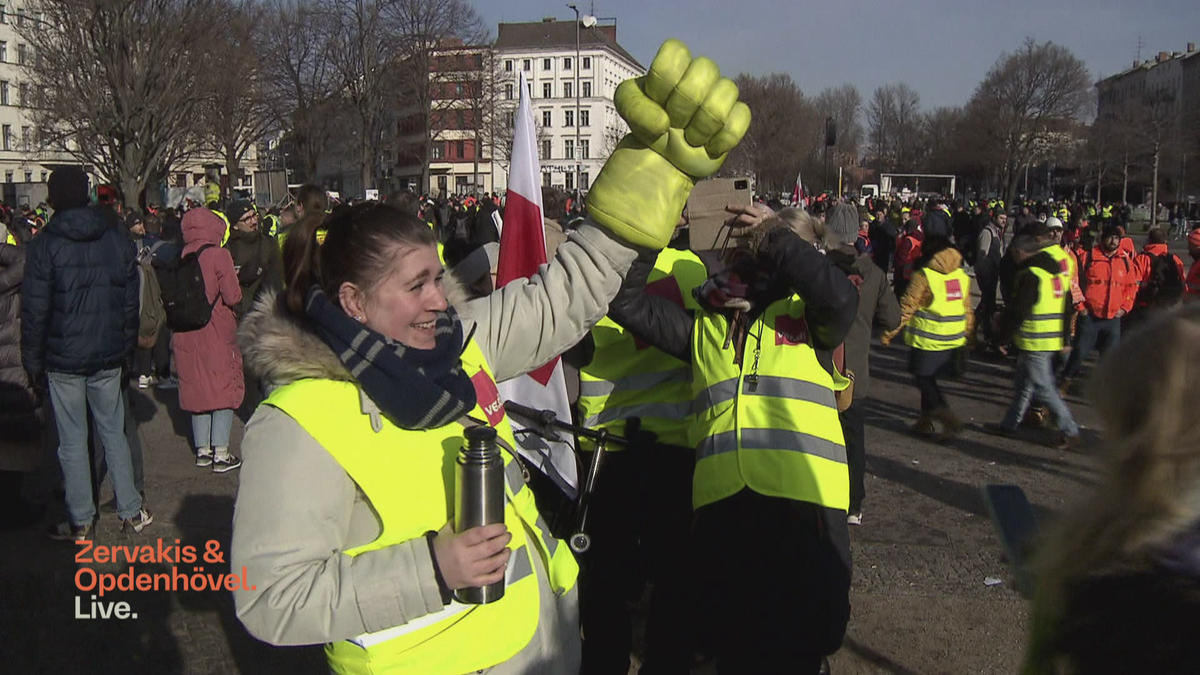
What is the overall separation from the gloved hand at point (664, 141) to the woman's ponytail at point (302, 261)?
660mm

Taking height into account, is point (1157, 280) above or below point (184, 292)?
below

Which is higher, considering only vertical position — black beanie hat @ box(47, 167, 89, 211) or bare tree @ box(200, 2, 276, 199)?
bare tree @ box(200, 2, 276, 199)

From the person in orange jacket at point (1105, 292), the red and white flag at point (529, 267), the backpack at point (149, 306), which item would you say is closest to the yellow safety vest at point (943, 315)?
the person in orange jacket at point (1105, 292)

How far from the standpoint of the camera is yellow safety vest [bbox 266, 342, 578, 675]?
1903 millimetres

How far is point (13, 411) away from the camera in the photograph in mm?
5703

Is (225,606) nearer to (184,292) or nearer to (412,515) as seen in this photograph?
(184,292)

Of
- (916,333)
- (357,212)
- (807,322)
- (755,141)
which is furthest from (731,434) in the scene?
(755,141)

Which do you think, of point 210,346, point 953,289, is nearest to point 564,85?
point 953,289

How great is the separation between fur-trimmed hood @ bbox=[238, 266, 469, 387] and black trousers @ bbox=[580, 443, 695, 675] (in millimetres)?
2046

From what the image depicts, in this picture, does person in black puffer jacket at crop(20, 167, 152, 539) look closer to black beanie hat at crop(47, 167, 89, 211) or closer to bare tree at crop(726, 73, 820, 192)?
black beanie hat at crop(47, 167, 89, 211)

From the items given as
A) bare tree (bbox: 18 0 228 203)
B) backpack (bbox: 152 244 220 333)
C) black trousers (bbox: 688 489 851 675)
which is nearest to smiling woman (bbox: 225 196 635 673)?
black trousers (bbox: 688 489 851 675)

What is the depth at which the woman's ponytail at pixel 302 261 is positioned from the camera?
2.09 meters

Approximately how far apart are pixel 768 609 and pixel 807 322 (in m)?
0.96

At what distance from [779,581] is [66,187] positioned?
168 inches
